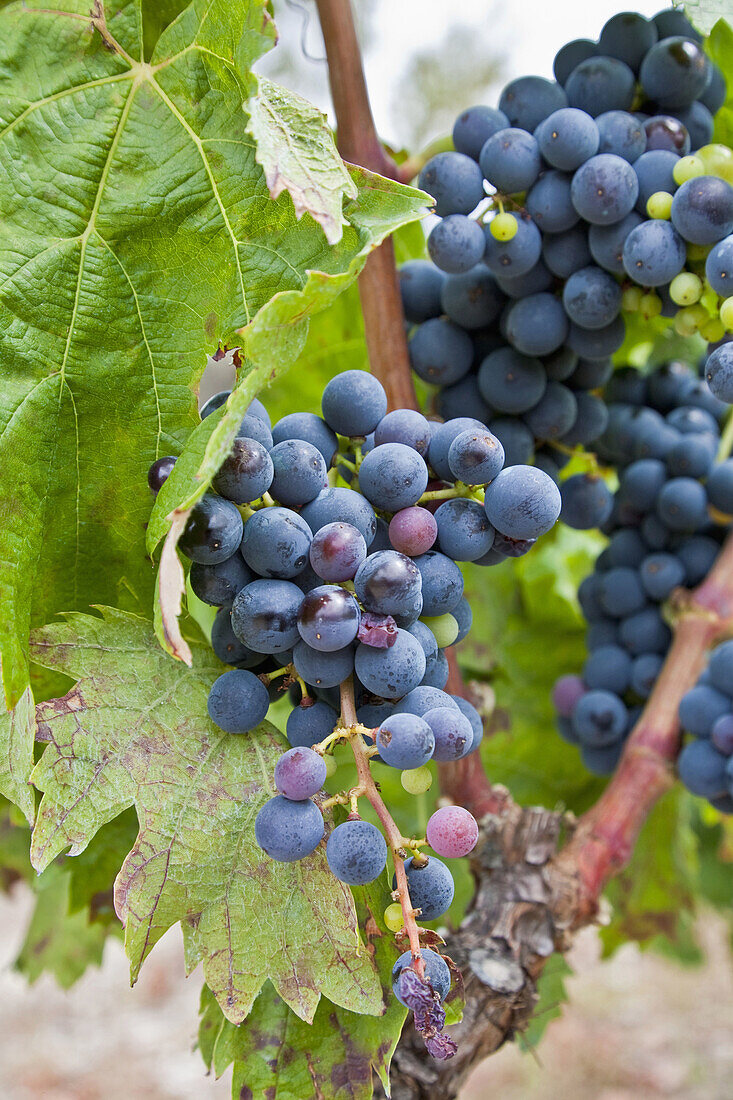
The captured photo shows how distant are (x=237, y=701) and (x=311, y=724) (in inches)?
2.2

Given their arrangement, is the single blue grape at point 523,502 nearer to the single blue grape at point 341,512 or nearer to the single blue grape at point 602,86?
the single blue grape at point 341,512

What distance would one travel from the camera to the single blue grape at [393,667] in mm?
583

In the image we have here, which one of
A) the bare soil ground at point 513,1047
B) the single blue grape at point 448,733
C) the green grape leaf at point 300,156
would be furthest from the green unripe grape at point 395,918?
the bare soil ground at point 513,1047

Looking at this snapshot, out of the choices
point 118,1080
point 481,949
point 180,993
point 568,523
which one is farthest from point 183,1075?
point 568,523

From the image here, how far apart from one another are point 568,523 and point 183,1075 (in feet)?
8.72

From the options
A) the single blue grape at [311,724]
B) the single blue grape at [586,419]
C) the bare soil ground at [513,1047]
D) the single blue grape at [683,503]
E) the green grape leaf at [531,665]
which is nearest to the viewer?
the single blue grape at [311,724]

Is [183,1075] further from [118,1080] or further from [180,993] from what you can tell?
[180,993]

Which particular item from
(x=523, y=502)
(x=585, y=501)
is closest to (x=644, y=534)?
(x=585, y=501)

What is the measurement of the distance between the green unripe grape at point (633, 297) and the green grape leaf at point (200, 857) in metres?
0.55

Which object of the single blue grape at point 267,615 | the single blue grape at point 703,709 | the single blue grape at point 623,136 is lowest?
the single blue grape at point 703,709

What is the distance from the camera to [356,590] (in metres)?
0.60

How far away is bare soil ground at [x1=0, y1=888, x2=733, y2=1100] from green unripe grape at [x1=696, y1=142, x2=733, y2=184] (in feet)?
8.04

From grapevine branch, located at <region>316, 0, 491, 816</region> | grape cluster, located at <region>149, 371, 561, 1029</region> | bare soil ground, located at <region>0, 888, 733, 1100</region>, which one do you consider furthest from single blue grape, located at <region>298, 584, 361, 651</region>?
bare soil ground, located at <region>0, 888, 733, 1100</region>

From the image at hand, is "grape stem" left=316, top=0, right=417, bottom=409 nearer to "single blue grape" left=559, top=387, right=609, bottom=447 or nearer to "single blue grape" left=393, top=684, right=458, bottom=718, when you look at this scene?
"single blue grape" left=559, top=387, right=609, bottom=447
